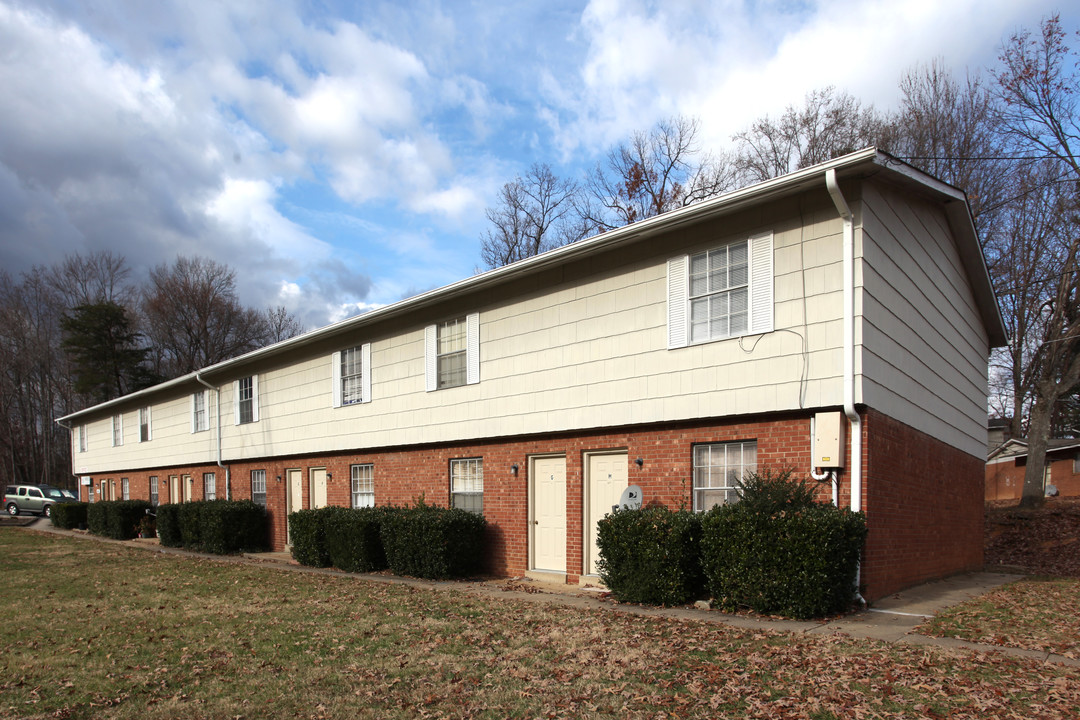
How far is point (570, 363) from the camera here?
11797 millimetres

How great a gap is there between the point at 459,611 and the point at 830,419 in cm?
496

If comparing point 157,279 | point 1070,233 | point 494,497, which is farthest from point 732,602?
point 157,279

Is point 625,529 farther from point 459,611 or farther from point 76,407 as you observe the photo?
point 76,407

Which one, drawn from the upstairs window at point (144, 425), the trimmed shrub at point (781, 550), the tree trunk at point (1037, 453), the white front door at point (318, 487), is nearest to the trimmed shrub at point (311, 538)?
the white front door at point (318, 487)

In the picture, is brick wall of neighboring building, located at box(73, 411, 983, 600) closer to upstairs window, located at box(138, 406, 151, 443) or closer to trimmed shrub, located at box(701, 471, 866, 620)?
trimmed shrub, located at box(701, 471, 866, 620)

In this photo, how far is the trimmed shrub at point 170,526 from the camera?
68.7ft

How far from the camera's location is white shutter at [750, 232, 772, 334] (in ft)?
30.6

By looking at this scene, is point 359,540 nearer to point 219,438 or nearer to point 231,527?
point 231,527

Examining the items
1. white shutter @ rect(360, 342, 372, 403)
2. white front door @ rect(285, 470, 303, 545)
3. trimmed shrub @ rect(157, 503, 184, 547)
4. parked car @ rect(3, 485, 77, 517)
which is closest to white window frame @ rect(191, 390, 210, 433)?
trimmed shrub @ rect(157, 503, 184, 547)

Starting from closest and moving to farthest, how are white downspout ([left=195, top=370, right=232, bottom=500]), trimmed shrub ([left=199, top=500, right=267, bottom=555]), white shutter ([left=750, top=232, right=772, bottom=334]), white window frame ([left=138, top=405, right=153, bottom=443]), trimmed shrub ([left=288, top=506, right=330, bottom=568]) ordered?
white shutter ([left=750, top=232, right=772, bottom=334]) < trimmed shrub ([left=288, top=506, right=330, bottom=568]) < trimmed shrub ([left=199, top=500, right=267, bottom=555]) < white downspout ([left=195, top=370, right=232, bottom=500]) < white window frame ([left=138, top=405, right=153, bottom=443])

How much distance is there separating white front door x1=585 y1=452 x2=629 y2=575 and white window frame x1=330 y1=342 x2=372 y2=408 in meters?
6.55

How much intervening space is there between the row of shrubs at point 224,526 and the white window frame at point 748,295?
43.9ft

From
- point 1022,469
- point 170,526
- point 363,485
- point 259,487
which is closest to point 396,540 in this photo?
point 363,485

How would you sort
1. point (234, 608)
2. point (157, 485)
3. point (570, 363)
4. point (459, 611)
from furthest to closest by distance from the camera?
point (157, 485) < point (570, 363) < point (234, 608) < point (459, 611)
